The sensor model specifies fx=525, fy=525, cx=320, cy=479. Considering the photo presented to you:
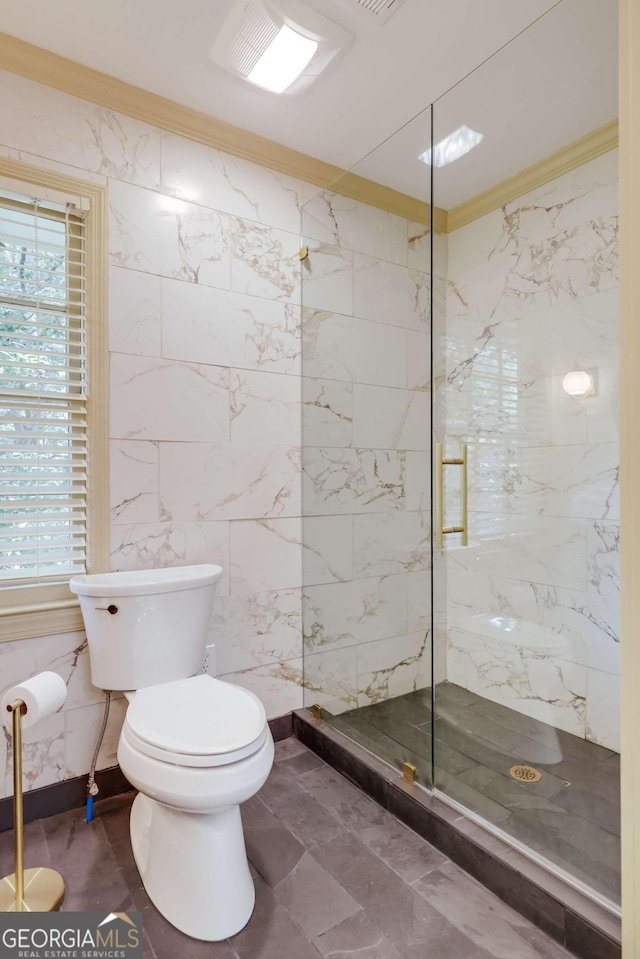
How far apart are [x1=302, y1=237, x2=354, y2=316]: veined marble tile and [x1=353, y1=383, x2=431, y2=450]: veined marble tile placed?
37 cm

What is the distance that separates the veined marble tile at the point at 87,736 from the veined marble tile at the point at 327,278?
5.71 ft

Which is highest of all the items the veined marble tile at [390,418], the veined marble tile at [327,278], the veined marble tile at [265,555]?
the veined marble tile at [327,278]

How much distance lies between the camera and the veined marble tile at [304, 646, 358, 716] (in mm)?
2191

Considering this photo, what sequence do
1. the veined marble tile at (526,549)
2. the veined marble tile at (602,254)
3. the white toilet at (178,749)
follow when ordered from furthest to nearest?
the veined marble tile at (526,549)
the veined marble tile at (602,254)
the white toilet at (178,749)

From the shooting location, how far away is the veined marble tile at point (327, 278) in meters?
2.22

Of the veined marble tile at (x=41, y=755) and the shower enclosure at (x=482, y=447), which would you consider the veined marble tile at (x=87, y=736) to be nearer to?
the veined marble tile at (x=41, y=755)

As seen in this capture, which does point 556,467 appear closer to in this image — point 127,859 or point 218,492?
point 218,492

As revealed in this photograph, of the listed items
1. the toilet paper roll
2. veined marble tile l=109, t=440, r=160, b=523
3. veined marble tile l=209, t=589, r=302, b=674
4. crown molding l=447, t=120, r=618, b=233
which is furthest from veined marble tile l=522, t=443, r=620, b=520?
the toilet paper roll

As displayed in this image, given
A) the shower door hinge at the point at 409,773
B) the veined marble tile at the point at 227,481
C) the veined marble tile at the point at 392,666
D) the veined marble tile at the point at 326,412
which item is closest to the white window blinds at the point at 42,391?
the veined marble tile at the point at 227,481

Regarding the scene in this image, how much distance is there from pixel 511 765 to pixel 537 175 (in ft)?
6.50

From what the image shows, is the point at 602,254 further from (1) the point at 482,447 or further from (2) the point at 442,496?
(2) the point at 442,496

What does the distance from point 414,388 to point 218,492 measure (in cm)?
88

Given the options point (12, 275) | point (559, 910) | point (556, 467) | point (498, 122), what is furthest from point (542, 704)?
point (12, 275)

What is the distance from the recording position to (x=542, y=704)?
71.0 inches
